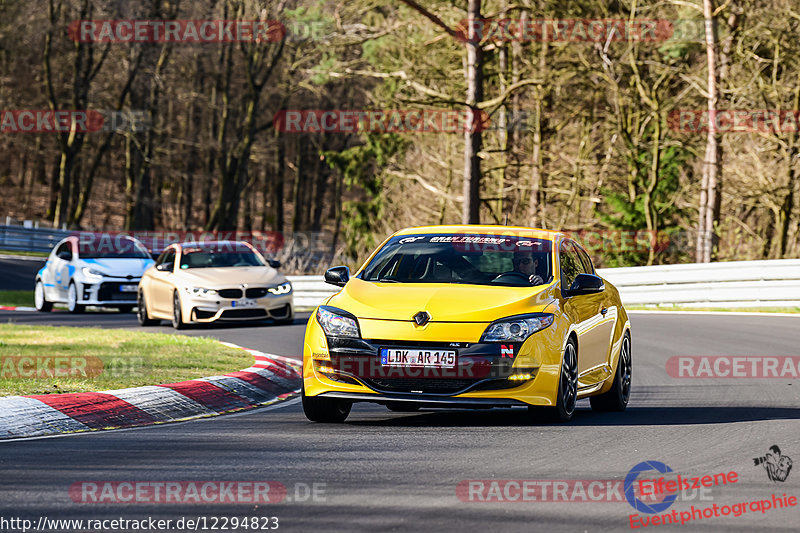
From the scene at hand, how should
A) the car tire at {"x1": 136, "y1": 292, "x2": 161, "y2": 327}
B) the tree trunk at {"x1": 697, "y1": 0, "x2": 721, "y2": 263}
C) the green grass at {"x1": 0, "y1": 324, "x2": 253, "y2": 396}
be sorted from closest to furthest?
the green grass at {"x1": 0, "y1": 324, "x2": 253, "y2": 396} → the car tire at {"x1": 136, "y1": 292, "x2": 161, "y2": 327} → the tree trunk at {"x1": 697, "y1": 0, "x2": 721, "y2": 263}

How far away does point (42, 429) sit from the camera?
8.87m

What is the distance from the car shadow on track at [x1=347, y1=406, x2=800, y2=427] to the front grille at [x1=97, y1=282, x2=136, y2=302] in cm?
1560

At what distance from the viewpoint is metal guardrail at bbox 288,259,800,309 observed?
25.2 meters

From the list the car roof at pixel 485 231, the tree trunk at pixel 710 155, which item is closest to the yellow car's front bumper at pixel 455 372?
the car roof at pixel 485 231

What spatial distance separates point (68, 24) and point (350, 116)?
14.9 m

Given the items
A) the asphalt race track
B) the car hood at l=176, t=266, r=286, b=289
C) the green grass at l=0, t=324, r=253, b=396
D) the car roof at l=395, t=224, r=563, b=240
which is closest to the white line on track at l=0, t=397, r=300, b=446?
the asphalt race track

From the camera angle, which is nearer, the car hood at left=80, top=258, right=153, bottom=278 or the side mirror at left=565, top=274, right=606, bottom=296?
the side mirror at left=565, top=274, right=606, bottom=296

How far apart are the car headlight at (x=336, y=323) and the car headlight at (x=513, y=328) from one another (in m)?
0.99

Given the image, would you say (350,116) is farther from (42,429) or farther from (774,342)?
(42,429)

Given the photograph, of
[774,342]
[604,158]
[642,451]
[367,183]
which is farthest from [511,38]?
[367,183]

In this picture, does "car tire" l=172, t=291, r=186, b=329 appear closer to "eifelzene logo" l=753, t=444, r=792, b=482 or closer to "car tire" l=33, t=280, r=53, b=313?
"car tire" l=33, t=280, r=53, b=313

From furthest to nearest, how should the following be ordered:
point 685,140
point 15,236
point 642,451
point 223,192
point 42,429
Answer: point 223,192 → point 15,236 → point 685,140 → point 42,429 → point 642,451

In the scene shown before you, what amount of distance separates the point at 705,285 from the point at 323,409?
18809mm

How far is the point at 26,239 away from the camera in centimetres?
4953
